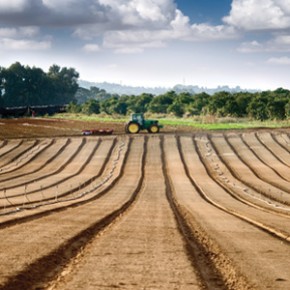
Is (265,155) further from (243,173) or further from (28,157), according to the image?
(28,157)

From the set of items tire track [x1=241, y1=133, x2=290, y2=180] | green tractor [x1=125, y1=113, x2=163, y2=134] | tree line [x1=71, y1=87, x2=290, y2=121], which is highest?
tree line [x1=71, y1=87, x2=290, y2=121]

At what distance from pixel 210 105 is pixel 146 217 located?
65.5m

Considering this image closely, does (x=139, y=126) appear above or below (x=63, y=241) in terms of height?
above

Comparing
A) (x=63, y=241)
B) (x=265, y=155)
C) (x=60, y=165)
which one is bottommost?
(x=60, y=165)

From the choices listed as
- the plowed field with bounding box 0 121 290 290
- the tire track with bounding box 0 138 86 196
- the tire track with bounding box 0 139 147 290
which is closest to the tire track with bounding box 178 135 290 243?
the plowed field with bounding box 0 121 290 290

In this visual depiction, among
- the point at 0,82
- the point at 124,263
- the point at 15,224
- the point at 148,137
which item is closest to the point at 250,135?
the point at 148,137

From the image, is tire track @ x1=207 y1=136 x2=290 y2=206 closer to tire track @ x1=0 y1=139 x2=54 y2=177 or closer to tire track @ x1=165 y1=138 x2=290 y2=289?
tire track @ x1=165 y1=138 x2=290 y2=289

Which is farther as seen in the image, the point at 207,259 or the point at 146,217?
the point at 146,217

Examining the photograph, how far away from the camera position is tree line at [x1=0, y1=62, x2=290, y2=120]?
73.2 m

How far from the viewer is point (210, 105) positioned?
80688mm

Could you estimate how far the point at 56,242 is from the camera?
1123cm

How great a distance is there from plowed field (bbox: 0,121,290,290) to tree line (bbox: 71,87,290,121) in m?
27.5

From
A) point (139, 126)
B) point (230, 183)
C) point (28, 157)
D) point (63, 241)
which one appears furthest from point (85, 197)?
point (139, 126)

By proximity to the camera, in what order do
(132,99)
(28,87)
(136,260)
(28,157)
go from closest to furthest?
(136,260) < (28,157) < (132,99) < (28,87)
